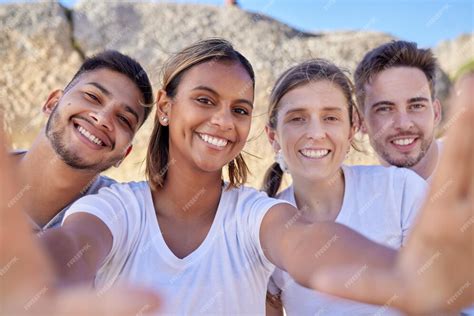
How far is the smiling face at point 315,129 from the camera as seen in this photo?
1722mm

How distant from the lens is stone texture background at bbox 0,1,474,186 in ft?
22.6

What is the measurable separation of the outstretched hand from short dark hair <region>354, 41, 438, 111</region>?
152 cm

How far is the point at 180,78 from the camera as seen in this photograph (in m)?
1.52

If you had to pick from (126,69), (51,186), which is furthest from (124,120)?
(51,186)

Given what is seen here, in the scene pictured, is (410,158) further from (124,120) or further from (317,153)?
(124,120)

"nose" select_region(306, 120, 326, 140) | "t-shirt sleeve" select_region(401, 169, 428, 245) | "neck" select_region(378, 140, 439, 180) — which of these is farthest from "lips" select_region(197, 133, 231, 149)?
"neck" select_region(378, 140, 439, 180)

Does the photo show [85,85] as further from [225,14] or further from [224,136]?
[225,14]

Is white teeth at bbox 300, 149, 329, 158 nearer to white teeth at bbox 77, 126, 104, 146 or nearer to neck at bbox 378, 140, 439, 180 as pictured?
neck at bbox 378, 140, 439, 180

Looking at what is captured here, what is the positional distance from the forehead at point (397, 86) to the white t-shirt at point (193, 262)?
889mm

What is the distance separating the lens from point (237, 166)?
5.30ft

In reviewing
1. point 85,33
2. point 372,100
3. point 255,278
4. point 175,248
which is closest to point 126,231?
point 175,248

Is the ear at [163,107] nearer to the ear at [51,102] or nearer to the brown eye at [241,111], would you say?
the brown eye at [241,111]

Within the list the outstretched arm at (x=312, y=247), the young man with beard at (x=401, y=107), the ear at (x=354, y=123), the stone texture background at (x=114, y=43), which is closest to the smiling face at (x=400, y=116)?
the young man with beard at (x=401, y=107)

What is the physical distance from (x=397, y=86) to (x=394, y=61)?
137mm
